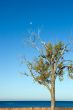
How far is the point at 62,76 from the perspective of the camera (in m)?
33.9

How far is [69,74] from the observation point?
113 ft

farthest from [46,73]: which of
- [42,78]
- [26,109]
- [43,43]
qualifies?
[26,109]

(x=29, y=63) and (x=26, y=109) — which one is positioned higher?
(x=29, y=63)

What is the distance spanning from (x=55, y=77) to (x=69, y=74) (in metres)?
1.63

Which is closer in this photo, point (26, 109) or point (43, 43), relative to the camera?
point (43, 43)

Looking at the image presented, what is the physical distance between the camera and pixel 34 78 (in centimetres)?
3412

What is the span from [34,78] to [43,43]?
10.8ft

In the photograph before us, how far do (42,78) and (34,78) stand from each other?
0.83 m

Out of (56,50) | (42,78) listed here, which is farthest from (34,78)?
(56,50)

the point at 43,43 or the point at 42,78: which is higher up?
the point at 43,43

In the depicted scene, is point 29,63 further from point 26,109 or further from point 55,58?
point 26,109

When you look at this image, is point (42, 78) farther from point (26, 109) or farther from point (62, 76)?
point (26, 109)

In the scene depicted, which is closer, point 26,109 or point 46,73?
point 46,73

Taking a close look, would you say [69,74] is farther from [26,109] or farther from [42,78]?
[26,109]
